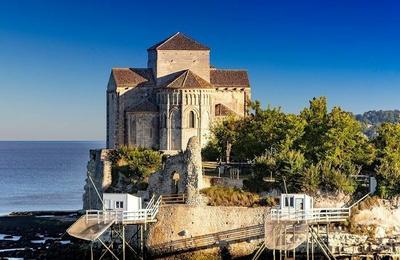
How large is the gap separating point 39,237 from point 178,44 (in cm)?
2107

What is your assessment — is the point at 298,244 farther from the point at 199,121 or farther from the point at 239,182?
the point at 199,121

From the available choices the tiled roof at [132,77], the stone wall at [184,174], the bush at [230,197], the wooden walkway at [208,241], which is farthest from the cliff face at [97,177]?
the wooden walkway at [208,241]

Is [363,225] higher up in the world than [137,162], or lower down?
lower down

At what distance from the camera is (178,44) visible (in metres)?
65.4

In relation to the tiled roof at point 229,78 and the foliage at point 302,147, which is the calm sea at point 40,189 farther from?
the foliage at point 302,147

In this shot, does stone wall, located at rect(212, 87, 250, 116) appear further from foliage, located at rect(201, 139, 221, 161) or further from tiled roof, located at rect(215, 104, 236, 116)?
foliage, located at rect(201, 139, 221, 161)

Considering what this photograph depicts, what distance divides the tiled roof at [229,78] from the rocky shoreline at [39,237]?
52.2 ft

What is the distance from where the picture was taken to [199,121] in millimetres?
61344

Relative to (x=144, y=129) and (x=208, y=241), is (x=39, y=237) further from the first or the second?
(x=208, y=241)

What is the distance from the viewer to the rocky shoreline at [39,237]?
44.9 m

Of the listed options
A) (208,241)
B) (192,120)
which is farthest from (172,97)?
(208,241)

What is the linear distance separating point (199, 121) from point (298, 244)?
23.8 m

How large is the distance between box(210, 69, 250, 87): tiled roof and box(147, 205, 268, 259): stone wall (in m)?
24.5

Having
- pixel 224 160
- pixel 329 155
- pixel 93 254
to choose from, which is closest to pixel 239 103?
pixel 224 160
